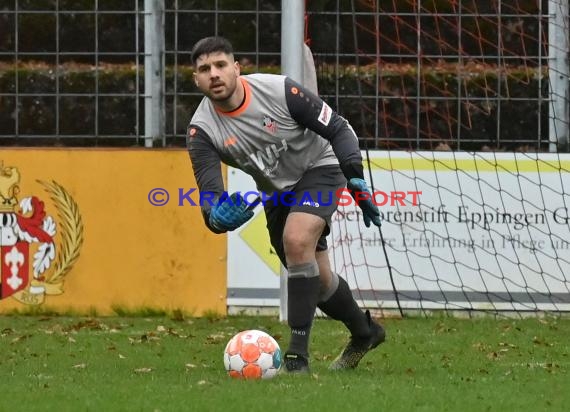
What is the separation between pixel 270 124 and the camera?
7.30 m

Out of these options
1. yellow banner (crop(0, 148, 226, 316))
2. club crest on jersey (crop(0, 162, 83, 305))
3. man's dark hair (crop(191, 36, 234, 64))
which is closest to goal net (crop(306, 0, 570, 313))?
yellow banner (crop(0, 148, 226, 316))

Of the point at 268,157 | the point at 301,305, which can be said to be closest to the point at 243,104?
the point at 268,157

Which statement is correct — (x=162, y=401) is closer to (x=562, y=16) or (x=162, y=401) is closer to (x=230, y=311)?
(x=230, y=311)

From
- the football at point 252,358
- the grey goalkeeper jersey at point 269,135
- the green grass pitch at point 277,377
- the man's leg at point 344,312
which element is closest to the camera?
the green grass pitch at point 277,377

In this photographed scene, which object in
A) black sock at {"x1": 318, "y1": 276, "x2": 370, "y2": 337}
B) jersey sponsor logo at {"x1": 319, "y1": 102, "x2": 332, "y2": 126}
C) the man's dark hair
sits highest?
the man's dark hair

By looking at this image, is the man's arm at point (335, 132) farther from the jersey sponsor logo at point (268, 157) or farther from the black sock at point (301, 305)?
the black sock at point (301, 305)

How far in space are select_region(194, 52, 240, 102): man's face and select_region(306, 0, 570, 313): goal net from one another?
404cm

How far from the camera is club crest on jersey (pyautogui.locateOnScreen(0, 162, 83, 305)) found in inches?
446

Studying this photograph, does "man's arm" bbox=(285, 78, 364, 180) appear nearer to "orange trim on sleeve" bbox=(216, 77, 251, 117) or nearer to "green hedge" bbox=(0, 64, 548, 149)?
"orange trim on sleeve" bbox=(216, 77, 251, 117)

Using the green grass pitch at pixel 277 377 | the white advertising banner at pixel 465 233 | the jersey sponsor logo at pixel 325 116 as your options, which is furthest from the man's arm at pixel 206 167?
the white advertising banner at pixel 465 233

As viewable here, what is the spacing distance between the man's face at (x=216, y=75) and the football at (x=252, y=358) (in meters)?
1.20

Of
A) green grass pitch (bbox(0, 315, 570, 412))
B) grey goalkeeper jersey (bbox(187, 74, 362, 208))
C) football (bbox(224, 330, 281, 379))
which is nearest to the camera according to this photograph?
green grass pitch (bbox(0, 315, 570, 412))

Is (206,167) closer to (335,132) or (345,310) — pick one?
(335,132)

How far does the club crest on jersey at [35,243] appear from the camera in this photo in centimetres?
1132
